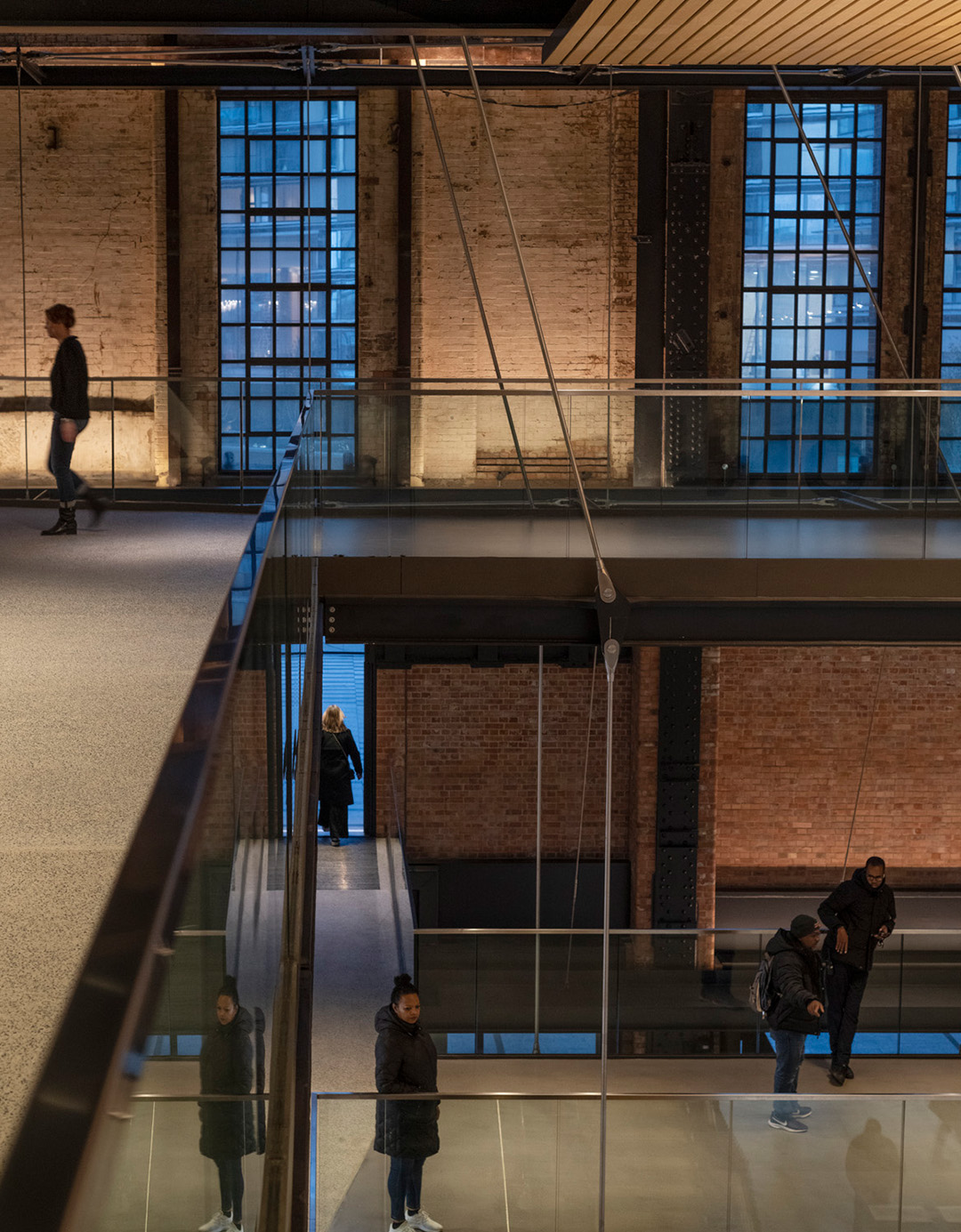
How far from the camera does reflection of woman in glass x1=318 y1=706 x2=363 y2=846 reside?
13.2 meters

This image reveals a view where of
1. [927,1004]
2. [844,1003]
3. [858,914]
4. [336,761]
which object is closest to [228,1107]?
[858,914]

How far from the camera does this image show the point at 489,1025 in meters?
10.7

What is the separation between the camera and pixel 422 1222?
259 inches

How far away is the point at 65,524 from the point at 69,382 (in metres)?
1.18

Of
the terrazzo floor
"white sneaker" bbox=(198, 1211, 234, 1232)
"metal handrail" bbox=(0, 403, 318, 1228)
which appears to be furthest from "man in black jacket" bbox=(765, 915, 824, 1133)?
"metal handrail" bbox=(0, 403, 318, 1228)

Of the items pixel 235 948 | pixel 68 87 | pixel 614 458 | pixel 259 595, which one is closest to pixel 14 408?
pixel 68 87

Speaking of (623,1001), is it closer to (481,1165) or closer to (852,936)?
(852,936)

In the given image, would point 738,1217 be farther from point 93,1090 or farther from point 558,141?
point 558,141

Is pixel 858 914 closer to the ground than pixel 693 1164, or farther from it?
farther from it

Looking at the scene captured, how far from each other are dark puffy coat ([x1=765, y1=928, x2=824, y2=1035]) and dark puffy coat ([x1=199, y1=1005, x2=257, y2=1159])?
23.7ft

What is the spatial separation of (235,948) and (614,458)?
8605 millimetres

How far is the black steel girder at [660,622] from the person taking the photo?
9547mm

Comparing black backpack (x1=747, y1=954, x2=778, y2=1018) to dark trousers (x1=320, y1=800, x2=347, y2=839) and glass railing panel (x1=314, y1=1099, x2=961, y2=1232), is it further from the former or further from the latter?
dark trousers (x1=320, y1=800, x2=347, y2=839)

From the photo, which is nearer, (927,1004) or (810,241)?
(927,1004)
